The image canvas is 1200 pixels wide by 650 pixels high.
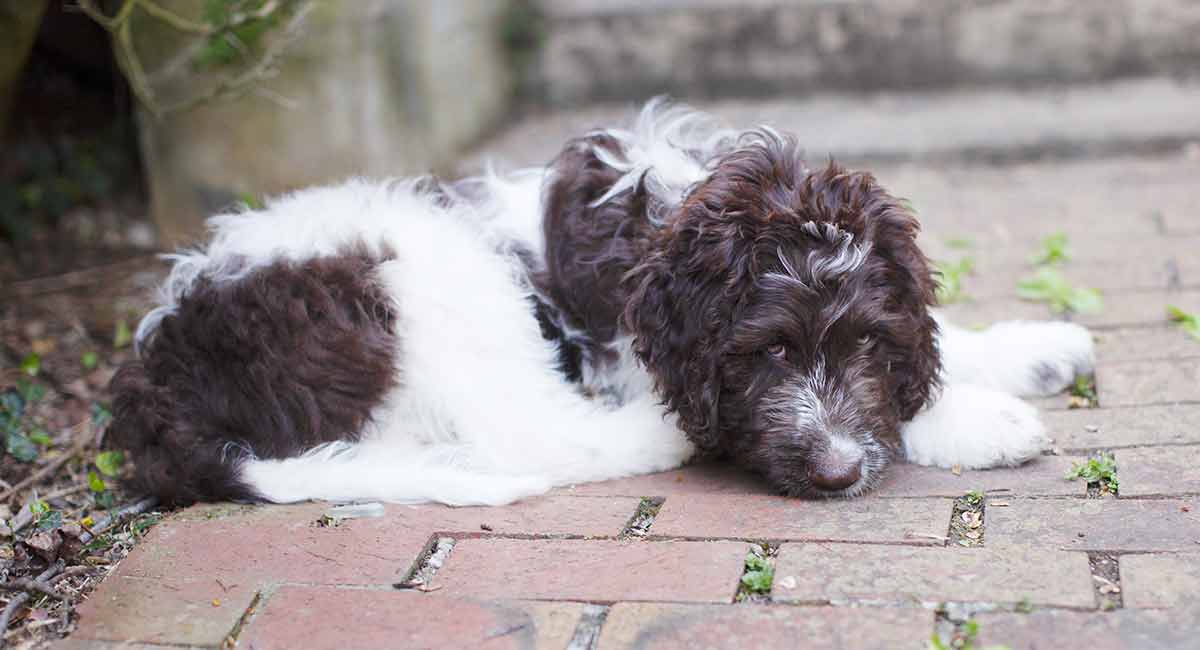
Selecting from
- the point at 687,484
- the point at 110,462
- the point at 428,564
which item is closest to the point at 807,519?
the point at 687,484

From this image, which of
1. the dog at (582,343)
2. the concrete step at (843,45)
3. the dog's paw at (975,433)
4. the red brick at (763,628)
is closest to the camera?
the red brick at (763,628)

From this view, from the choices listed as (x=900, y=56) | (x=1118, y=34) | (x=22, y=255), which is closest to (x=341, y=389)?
(x=22, y=255)

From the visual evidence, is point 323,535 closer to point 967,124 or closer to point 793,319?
point 793,319

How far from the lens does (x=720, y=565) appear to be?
107 inches

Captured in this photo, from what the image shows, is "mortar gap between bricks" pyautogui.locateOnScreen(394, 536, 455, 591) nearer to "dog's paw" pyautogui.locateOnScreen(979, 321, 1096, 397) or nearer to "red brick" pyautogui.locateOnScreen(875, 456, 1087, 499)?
"red brick" pyautogui.locateOnScreen(875, 456, 1087, 499)

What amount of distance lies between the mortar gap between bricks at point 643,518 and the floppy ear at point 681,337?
23 cm

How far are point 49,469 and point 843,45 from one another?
16.2ft

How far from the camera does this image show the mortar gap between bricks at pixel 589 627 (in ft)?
8.15

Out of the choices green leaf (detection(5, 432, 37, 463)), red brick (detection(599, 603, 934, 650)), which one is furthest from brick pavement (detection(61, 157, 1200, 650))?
green leaf (detection(5, 432, 37, 463))

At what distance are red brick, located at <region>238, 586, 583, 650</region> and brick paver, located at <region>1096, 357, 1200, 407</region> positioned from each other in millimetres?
1851

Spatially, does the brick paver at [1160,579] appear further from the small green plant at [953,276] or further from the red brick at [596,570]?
the small green plant at [953,276]

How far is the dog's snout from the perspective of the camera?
2.98 metres

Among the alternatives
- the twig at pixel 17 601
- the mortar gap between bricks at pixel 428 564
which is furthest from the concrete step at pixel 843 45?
the twig at pixel 17 601

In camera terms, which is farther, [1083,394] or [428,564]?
[1083,394]
